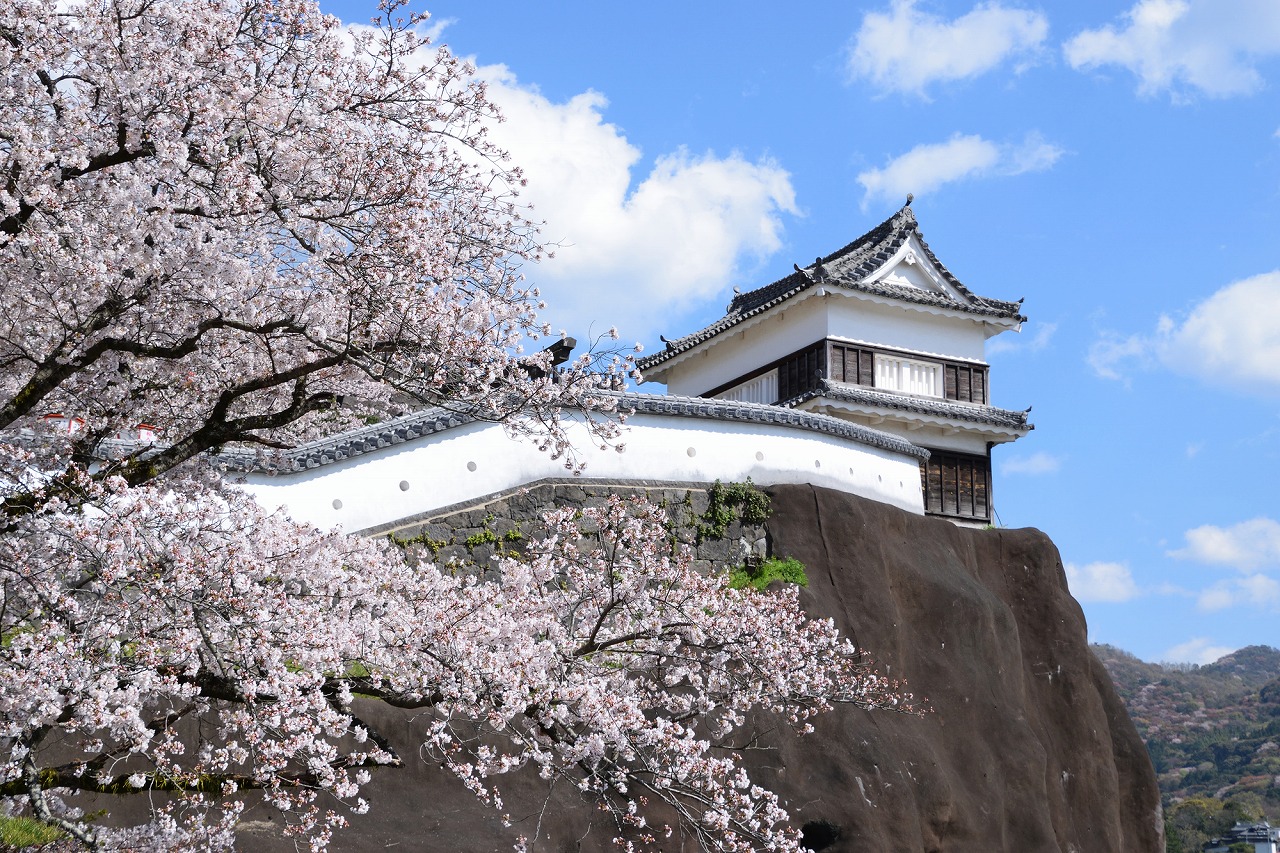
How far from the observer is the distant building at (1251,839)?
42375mm

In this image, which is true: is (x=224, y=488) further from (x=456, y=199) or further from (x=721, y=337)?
(x=721, y=337)

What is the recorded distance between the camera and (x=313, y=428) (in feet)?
38.8

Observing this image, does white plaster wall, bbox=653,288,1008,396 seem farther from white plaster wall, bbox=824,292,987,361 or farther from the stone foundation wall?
the stone foundation wall

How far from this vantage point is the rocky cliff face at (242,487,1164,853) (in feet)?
37.1

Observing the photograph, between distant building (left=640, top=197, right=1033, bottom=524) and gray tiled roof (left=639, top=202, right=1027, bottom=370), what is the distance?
29 millimetres

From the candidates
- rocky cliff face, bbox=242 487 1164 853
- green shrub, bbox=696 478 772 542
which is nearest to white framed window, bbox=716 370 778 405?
rocky cliff face, bbox=242 487 1164 853

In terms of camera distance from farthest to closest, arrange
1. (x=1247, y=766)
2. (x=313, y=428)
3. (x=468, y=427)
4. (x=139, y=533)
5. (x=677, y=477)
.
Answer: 1. (x=1247, y=766)
2. (x=677, y=477)
3. (x=468, y=427)
4. (x=313, y=428)
5. (x=139, y=533)

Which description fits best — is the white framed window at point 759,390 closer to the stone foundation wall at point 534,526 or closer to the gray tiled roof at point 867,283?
the gray tiled roof at point 867,283

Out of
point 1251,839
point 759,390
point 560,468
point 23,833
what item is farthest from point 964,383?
point 1251,839

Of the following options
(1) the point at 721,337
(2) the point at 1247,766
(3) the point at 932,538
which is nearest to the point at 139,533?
(3) the point at 932,538

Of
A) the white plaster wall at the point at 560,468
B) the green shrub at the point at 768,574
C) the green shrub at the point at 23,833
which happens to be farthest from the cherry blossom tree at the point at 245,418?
the green shrub at the point at 768,574

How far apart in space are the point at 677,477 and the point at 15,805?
9.63 metres

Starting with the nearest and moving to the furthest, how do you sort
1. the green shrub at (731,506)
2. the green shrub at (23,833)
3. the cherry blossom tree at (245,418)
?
the cherry blossom tree at (245,418), the green shrub at (23,833), the green shrub at (731,506)

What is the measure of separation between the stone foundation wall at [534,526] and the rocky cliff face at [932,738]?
2.11 feet
